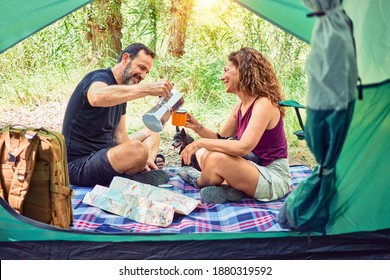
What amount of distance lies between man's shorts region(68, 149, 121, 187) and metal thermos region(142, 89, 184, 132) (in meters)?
0.36

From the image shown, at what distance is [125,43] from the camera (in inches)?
239

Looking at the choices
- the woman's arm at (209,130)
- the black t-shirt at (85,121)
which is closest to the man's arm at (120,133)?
the black t-shirt at (85,121)

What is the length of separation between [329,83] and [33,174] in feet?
4.36

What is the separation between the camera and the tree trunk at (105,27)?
19.8 ft

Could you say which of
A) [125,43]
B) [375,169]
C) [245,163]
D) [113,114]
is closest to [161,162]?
[113,114]

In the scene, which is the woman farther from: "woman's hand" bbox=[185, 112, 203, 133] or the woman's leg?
"woman's hand" bbox=[185, 112, 203, 133]

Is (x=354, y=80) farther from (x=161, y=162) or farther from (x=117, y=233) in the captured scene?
(x=161, y=162)

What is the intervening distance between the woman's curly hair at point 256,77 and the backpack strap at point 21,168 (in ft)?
3.82

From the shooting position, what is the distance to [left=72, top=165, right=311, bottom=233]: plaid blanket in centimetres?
277

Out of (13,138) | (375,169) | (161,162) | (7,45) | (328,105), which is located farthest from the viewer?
(161,162)

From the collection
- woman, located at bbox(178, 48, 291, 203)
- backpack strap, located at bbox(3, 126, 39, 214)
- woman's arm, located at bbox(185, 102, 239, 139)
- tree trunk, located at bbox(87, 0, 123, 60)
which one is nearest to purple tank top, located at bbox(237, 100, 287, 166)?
woman, located at bbox(178, 48, 291, 203)

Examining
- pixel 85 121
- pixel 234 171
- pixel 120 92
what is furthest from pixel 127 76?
pixel 234 171

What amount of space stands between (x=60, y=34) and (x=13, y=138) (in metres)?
3.66

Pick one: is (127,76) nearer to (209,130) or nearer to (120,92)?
(120,92)
